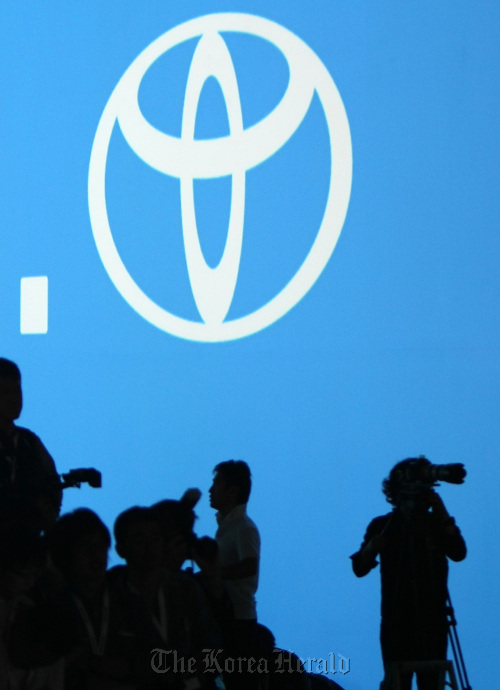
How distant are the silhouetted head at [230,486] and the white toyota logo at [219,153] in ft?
3.05

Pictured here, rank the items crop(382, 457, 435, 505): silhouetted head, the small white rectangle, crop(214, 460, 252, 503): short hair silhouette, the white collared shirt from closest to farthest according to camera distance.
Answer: crop(382, 457, 435, 505): silhouetted head, the white collared shirt, crop(214, 460, 252, 503): short hair silhouette, the small white rectangle

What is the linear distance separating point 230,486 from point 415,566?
0.58 meters

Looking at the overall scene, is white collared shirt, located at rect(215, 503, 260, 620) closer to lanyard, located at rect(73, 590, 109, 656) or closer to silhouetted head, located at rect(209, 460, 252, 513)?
silhouetted head, located at rect(209, 460, 252, 513)

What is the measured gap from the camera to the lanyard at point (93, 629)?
7.38ft

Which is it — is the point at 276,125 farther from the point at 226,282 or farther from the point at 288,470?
the point at 288,470

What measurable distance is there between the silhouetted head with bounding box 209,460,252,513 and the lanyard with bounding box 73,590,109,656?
2.97ft

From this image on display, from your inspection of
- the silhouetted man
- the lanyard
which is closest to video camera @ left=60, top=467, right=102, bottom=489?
the silhouetted man

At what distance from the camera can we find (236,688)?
9.82 ft

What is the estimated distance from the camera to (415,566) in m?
2.97

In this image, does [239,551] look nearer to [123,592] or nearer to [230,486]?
[230,486]

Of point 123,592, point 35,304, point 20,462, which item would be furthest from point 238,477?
point 35,304

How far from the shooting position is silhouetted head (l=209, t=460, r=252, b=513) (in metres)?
3.18

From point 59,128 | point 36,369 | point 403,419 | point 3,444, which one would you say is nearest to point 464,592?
point 403,419

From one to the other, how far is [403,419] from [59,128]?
1886 mm
